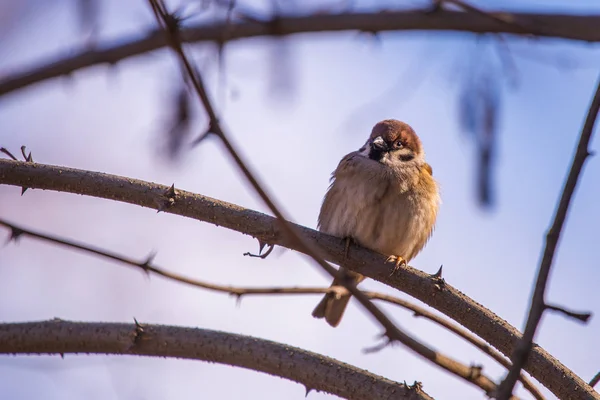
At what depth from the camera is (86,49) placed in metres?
2.37

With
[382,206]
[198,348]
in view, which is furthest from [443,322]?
[382,206]

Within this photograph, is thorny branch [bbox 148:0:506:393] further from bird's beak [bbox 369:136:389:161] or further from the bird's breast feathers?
bird's beak [bbox 369:136:389:161]

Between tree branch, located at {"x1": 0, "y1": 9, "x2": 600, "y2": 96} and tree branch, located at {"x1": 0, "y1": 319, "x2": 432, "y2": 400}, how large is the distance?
3.30 ft

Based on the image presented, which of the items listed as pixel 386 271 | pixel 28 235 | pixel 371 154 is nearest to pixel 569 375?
pixel 386 271

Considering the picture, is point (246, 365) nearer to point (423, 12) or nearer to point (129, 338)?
point (129, 338)

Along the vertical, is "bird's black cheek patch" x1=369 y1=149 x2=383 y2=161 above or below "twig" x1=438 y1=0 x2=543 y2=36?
above

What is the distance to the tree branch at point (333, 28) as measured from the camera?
169cm

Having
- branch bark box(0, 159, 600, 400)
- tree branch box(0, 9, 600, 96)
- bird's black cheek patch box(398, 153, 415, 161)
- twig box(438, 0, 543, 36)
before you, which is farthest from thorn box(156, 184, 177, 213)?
bird's black cheek patch box(398, 153, 415, 161)

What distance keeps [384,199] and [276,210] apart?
3125 mm

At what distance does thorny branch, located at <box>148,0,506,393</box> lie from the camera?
1458mm

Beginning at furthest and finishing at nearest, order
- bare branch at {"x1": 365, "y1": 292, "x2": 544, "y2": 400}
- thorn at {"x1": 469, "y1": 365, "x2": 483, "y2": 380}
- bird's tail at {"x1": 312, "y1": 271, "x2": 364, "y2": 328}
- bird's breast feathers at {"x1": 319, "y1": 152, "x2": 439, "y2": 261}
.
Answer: bird's tail at {"x1": 312, "y1": 271, "x2": 364, "y2": 328} < bird's breast feathers at {"x1": 319, "y1": 152, "x2": 439, "y2": 261} < bare branch at {"x1": 365, "y1": 292, "x2": 544, "y2": 400} < thorn at {"x1": 469, "y1": 365, "x2": 483, "y2": 380}

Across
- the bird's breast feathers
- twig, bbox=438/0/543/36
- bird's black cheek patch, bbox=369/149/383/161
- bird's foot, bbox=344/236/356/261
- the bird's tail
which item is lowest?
twig, bbox=438/0/543/36

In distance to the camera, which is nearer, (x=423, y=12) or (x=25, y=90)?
(x=423, y=12)

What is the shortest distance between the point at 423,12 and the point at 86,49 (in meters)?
1.06
